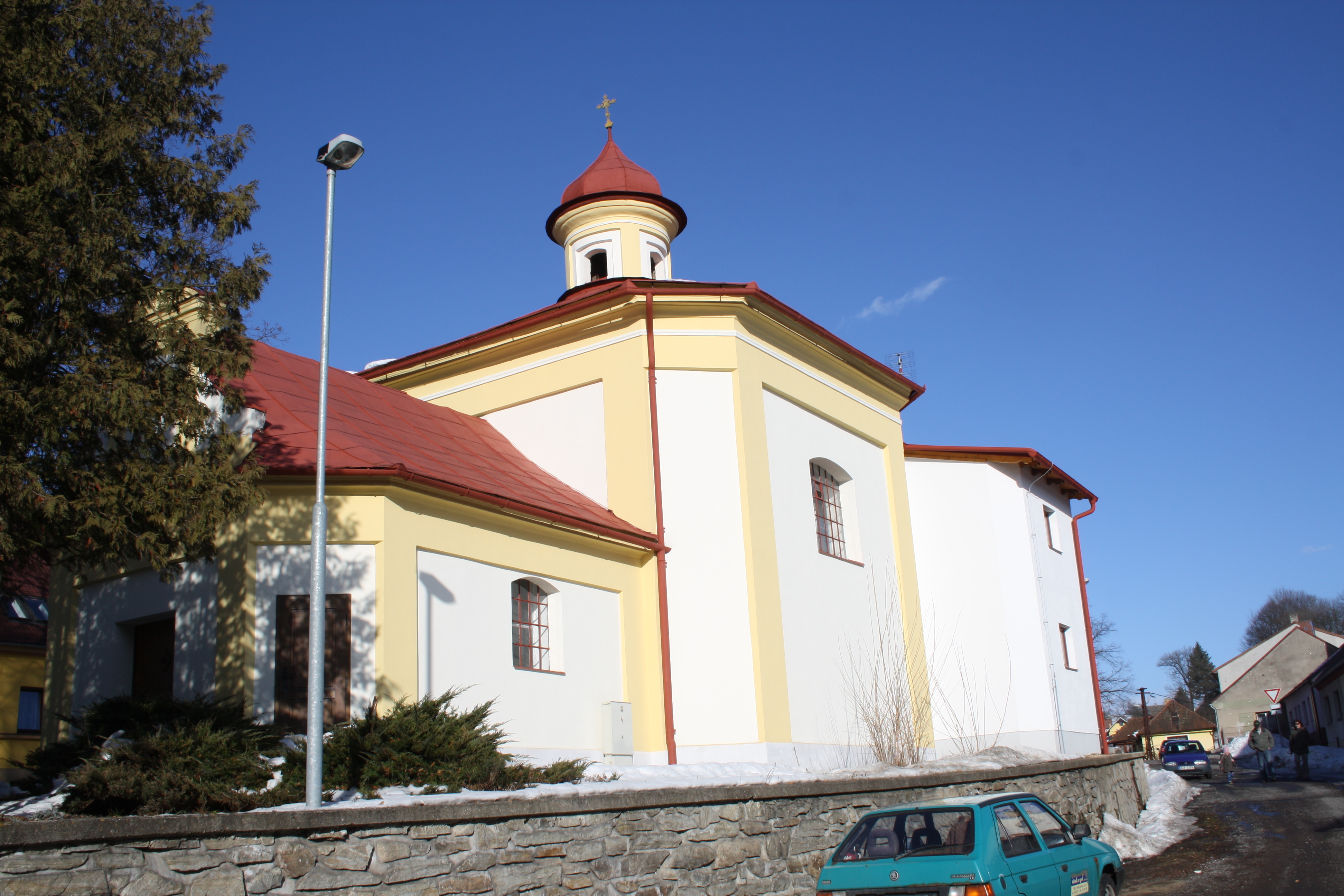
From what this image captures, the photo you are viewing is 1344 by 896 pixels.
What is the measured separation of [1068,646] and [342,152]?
19.7 meters

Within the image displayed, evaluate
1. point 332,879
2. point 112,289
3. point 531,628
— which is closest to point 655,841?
point 332,879

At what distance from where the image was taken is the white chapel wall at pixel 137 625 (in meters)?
12.2

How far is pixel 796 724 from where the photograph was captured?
15883 mm

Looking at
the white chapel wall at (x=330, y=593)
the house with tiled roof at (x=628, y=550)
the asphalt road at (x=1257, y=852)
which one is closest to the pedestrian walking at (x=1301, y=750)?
the asphalt road at (x=1257, y=852)

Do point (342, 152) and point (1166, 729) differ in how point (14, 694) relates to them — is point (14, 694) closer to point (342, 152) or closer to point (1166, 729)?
point (342, 152)

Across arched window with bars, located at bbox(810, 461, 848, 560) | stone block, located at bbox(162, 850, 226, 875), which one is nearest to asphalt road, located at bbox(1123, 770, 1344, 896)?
arched window with bars, located at bbox(810, 461, 848, 560)

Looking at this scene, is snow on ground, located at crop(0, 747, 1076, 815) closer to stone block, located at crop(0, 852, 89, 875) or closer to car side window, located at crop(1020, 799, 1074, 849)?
stone block, located at crop(0, 852, 89, 875)

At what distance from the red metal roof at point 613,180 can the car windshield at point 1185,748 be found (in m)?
23.0

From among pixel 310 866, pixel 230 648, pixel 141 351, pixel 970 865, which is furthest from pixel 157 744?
pixel 970 865

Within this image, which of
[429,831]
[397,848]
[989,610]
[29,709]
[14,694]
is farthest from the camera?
[29,709]

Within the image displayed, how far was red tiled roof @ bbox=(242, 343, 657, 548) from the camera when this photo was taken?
12.7 meters

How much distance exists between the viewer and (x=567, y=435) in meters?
17.7

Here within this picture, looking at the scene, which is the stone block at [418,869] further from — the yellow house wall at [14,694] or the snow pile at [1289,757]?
the snow pile at [1289,757]

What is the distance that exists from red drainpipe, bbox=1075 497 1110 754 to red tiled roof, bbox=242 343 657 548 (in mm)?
13421
